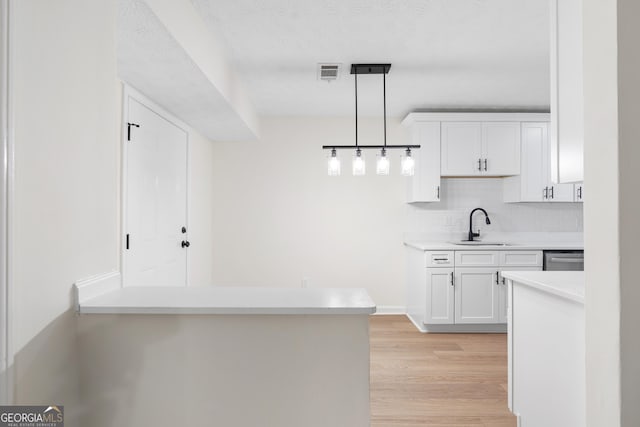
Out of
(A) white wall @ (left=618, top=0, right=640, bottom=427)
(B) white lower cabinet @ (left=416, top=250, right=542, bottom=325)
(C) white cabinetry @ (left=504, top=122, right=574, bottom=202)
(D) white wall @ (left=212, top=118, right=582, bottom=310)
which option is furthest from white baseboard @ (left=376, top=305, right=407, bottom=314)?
(A) white wall @ (left=618, top=0, right=640, bottom=427)

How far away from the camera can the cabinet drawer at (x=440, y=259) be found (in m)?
3.99

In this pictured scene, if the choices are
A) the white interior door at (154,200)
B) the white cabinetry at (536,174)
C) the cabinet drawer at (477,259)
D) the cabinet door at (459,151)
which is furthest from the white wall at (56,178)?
the white cabinetry at (536,174)

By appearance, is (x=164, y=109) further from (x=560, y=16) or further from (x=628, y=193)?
(x=628, y=193)

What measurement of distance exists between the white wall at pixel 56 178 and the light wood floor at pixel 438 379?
1736mm

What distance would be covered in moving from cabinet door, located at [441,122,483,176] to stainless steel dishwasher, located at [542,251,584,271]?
1.10 metres

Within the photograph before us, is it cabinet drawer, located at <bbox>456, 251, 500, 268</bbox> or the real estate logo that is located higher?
cabinet drawer, located at <bbox>456, 251, 500, 268</bbox>

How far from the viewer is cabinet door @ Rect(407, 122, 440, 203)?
4312mm

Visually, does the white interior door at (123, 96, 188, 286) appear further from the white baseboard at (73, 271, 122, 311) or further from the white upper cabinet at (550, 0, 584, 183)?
the white upper cabinet at (550, 0, 584, 183)

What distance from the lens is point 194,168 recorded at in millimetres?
4098

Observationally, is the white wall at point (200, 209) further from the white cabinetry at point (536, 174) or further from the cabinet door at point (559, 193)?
the cabinet door at point (559, 193)

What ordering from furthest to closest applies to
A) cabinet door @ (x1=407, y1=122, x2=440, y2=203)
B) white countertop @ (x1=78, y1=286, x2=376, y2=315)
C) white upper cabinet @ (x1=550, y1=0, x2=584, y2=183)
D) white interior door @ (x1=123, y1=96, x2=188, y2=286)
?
cabinet door @ (x1=407, y1=122, x2=440, y2=203) < white interior door @ (x1=123, y1=96, x2=188, y2=286) < white upper cabinet @ (x1=550, y1=0, x2=584, y2=183) < white countertop @ (x1=78, y1=286, x2=376, y2=315)

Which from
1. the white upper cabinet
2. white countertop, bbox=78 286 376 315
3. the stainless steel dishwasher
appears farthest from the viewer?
the stainless steel dishwasher

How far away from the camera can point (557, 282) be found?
1.87 meters

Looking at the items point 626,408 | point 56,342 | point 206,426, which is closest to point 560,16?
point 626,408
